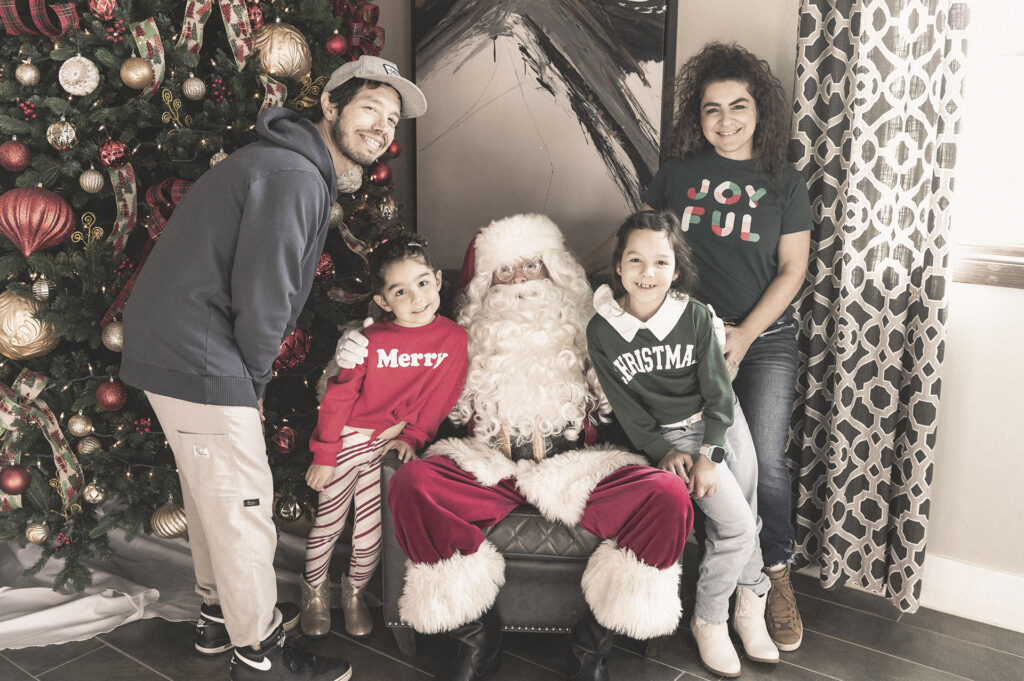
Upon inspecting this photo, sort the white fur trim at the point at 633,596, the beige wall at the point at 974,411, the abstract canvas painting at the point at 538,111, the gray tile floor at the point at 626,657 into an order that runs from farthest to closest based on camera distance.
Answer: the abstract canvas painting at the point at 538,111, the beige wall at the point at 974,411, the gray tile floor at the point at 626,657, the white fur trim at the point at 633,596

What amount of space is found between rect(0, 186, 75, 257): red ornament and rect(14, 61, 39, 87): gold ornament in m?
0.32

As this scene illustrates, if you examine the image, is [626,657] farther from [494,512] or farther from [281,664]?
[281,664]

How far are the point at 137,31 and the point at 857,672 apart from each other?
287 cm

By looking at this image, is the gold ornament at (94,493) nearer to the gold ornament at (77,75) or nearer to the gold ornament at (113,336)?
the gold ornament at (113,336)

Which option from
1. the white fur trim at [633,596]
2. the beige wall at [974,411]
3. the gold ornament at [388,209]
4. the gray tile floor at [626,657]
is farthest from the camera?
A: the gold ornament at [388,209]

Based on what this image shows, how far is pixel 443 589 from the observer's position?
1983mm

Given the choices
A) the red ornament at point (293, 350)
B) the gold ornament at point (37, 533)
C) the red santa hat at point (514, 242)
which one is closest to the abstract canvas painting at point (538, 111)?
the red santa hat at point (514, 242)

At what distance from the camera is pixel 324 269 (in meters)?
2.44

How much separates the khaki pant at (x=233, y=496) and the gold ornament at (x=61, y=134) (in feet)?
2.86

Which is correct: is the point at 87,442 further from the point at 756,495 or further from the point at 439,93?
the point at 756,495

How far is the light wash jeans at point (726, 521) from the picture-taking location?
2.14 meters

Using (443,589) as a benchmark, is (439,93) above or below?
above

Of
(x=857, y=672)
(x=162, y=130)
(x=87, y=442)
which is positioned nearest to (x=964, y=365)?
(x=857, y=672)

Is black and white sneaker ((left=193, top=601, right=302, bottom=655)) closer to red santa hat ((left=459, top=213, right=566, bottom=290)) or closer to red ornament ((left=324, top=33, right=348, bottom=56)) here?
red santa hat ((left=459, top=213, right=566, bottom=290))
